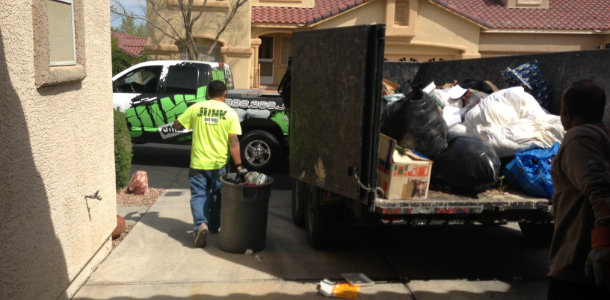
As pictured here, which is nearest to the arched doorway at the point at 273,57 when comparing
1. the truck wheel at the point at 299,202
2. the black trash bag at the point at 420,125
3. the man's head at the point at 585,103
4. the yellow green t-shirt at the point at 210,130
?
the truck wheel at the point at 299,202

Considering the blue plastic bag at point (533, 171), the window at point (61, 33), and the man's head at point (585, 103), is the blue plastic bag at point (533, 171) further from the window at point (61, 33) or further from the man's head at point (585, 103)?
the window at point (61, 33)

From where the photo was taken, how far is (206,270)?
17.5 feet

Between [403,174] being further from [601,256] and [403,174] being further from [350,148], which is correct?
[601,256]

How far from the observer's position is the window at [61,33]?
4.14 metres

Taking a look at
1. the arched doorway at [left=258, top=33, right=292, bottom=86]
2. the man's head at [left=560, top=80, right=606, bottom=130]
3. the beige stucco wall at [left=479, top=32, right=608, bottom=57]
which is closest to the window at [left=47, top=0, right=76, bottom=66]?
the man's head at [left=560, top=80, right=606, bottom=130]

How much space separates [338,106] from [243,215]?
64.0 inches

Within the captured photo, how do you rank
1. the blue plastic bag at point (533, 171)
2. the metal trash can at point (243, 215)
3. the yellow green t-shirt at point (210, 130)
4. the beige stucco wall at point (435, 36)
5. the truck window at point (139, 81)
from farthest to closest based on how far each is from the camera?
the beige stucco wall at point (435, 36) → the truck window at point (139, 81) → the yellow green t-shirt at point (210, 130) → the metal trash can at point (243, 215) → the blue plastic bag at point (533, 171)

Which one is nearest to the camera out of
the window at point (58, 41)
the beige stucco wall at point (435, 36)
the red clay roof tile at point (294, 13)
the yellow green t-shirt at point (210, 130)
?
the window at point (58, 41)

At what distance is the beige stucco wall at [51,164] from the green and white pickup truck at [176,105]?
447 cm

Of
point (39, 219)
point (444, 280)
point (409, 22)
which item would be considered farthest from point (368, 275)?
point (409, 22)

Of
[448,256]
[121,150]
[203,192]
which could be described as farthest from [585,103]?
[121,150]

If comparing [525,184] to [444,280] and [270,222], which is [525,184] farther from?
[270,222]

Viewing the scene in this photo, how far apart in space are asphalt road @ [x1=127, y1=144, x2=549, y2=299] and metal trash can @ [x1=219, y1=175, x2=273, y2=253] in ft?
1.96

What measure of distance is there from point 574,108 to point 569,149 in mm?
269
